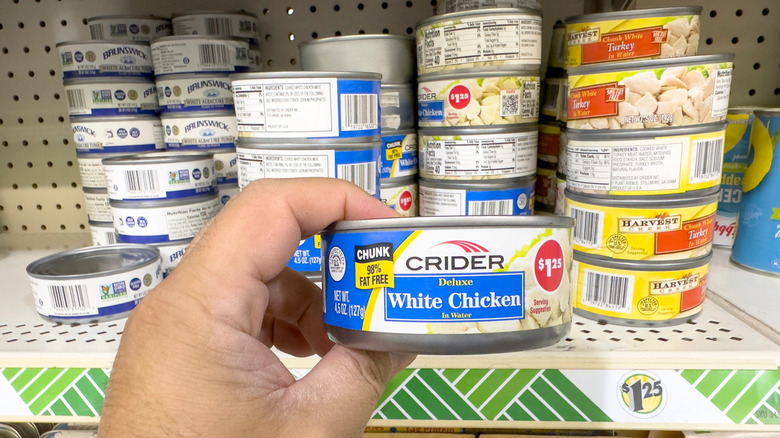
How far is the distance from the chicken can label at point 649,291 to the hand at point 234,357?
0.42m

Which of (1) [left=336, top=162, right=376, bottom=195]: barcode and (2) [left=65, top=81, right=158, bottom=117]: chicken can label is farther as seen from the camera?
(2) [left=65, top=81, right=158, bottom=117]: chicken can label

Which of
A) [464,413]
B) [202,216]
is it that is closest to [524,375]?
[464,413]

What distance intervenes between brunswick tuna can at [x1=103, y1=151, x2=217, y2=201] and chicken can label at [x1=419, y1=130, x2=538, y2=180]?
434mm

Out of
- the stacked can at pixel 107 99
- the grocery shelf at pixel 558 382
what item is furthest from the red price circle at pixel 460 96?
the stacked can at pixel 107 99

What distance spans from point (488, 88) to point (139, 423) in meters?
0.72

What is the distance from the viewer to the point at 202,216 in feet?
3.17

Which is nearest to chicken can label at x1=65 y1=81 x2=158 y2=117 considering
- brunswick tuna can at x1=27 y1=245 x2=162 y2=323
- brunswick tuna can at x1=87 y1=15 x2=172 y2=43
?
brunswick tuna can at x1=87 y1=15 x2=172 y2=43

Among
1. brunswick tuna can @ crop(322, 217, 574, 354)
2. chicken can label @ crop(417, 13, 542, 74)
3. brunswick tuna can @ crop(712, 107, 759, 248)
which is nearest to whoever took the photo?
brunswick tuna can @ crop(322, 217, 574, 354)

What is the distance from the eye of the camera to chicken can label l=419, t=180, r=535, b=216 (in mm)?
947

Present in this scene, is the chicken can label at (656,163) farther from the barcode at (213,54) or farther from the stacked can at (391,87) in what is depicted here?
the barcode at (213,54)

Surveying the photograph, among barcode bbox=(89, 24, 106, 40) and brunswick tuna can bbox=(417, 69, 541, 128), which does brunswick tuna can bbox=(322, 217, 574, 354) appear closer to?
brunswick tuna can bbox=(417, 69, 541, 128)

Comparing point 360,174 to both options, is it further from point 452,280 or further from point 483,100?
point 452,280

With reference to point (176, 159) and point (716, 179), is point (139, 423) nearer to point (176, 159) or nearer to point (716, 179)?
point (176, 159)

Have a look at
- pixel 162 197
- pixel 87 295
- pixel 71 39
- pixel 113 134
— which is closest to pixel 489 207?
pixel 162 197
